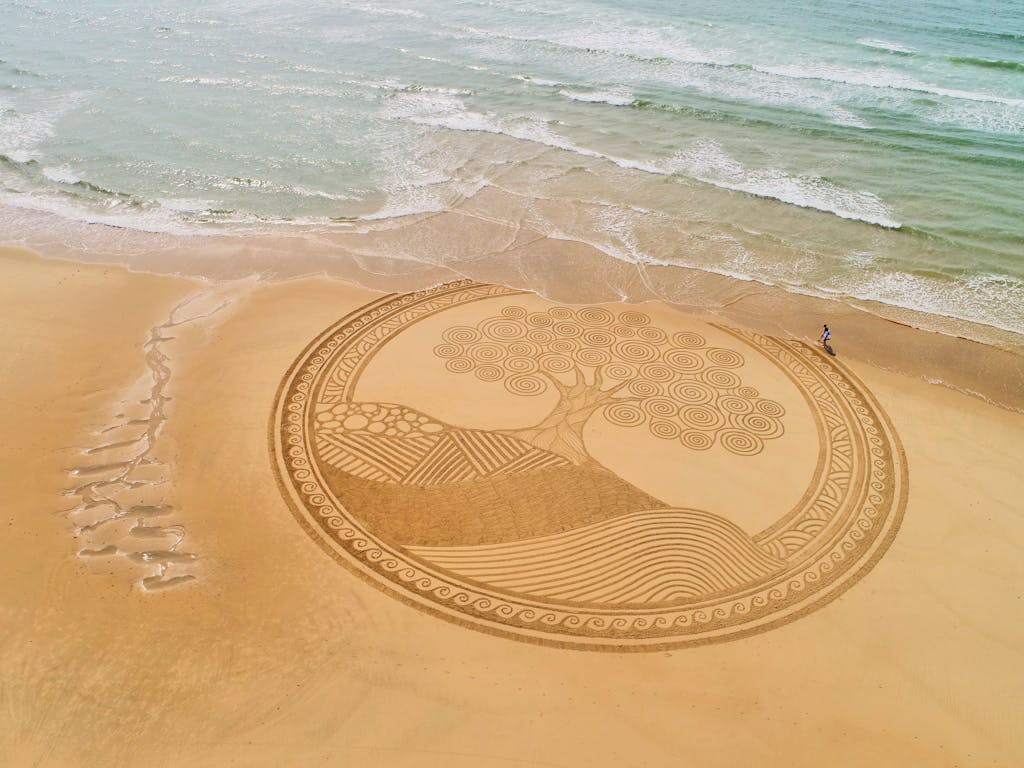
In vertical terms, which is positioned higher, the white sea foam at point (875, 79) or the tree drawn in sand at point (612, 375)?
the white sea foam at point (875, 79)

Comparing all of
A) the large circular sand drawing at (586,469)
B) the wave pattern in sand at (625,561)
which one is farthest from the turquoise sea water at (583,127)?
the wave pattern in sand at (625,561)

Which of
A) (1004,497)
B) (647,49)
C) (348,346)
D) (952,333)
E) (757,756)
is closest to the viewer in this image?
(757,756)

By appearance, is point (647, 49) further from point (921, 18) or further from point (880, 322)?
point (880, 322)

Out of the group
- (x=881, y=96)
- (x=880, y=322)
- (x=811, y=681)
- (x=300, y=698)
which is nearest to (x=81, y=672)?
(x=300, y=698)

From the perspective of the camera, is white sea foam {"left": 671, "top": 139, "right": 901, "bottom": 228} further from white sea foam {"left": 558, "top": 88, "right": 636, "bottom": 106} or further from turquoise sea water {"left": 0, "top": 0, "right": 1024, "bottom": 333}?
white sea foam {"left": 558, "top": 88, "right": 636, "bottom": 106}

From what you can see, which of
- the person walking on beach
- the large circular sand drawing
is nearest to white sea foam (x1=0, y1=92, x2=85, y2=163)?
the large circular sand drawing

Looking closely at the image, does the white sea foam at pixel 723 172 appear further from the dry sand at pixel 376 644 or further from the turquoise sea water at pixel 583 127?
the dry sand at pixel 376 644
